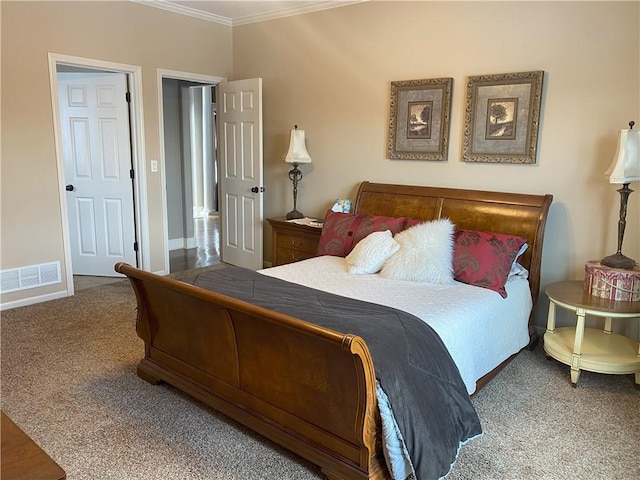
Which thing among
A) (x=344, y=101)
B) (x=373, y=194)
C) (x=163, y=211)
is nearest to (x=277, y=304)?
(x=373, y=194)

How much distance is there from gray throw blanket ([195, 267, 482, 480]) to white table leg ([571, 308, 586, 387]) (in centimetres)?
105

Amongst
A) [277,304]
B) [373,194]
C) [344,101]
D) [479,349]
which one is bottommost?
[479,349]

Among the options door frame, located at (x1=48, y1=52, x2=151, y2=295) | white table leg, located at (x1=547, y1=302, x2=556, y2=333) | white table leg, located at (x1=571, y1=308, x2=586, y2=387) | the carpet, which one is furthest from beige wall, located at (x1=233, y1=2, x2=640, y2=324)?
door frame, located at (x1=48, y1=52, x2=151, y2=295)

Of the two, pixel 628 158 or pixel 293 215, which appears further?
pixel 293 215

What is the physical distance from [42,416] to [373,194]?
2932mm

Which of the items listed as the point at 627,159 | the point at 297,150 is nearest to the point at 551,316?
the point at 627,159

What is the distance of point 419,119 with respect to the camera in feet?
13.3

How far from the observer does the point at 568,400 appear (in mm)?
2789

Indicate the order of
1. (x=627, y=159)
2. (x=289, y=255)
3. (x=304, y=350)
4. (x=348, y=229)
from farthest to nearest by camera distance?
(x=289, y=255) < (x=348, y=229) < (x=627, y=159) < (x=304, y=350)

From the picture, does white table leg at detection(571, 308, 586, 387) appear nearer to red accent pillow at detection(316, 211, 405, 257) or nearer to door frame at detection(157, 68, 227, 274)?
red accent pillow at detection(316, 211, 405, 257)

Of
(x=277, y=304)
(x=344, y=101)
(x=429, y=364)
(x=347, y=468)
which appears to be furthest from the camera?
(x=344, y=101)

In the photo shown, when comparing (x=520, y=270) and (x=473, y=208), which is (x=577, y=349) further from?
(x=473, y=208)

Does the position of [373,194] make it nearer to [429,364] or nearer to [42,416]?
[429,364]

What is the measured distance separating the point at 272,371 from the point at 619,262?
2278 mm
